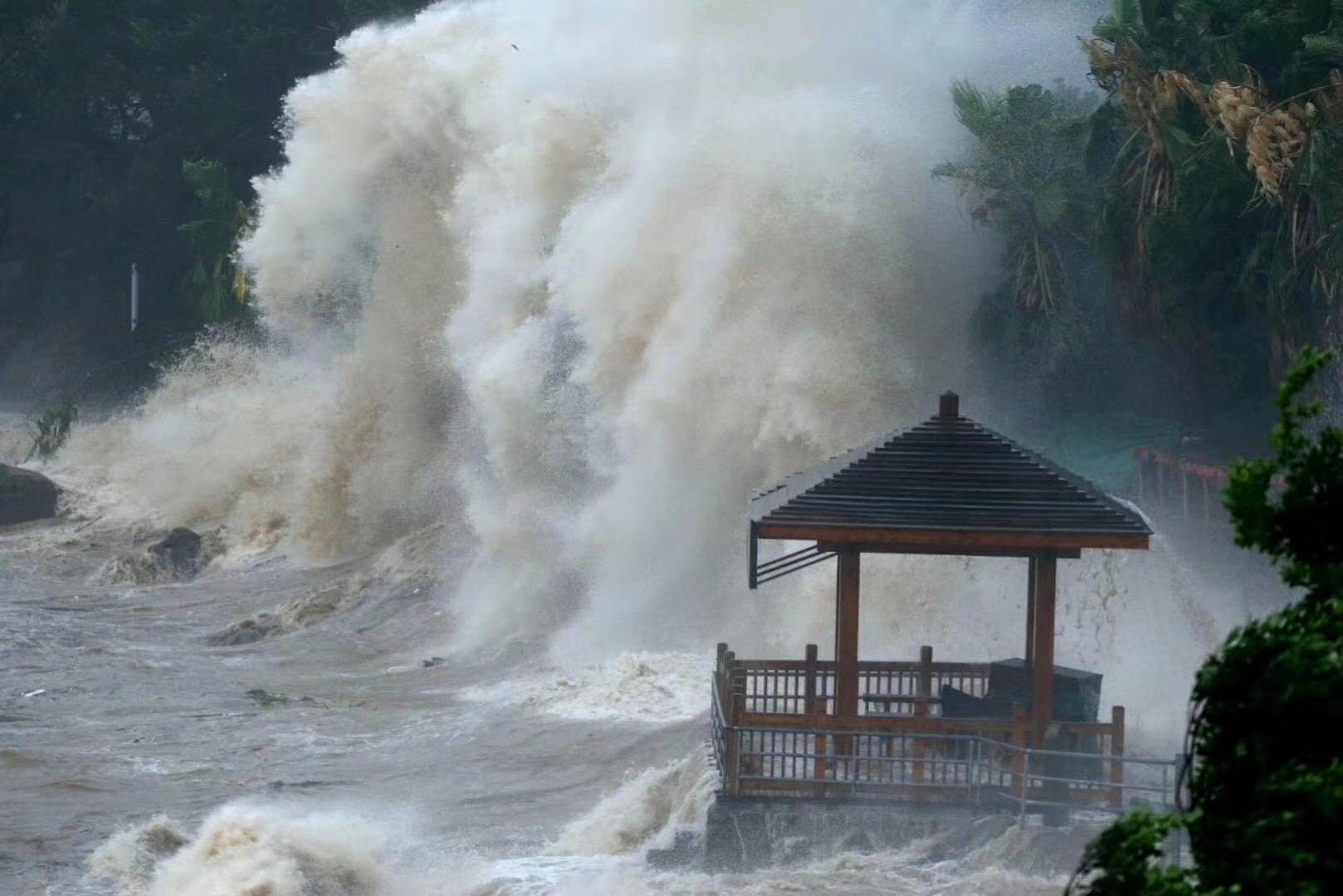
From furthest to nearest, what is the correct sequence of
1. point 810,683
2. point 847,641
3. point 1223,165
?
point 1223,165, point 810,683, point 847,641

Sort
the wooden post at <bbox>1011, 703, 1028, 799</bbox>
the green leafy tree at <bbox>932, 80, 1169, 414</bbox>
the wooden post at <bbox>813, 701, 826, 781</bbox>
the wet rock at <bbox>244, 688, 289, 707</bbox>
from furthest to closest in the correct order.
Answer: the green leafy tree at <bbox>932, 80, 1169, 414</bbox>, the wet rock at <bbox>244, 688, 289, 707</bbox>, the wooden post at <bbox>813, 701, 826, 781</bbox>, the wooden post at <bbox>1011, 703, 1028, 799</bbox>

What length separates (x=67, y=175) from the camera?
51281mm

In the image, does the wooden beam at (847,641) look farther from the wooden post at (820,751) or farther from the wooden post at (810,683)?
the wooden post at (810,683)

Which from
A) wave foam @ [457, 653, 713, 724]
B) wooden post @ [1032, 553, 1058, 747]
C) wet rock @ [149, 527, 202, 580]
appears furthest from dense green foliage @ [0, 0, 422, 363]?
wooden post @ [1032, 553, 1058, 747]

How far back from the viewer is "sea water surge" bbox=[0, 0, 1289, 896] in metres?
12.9

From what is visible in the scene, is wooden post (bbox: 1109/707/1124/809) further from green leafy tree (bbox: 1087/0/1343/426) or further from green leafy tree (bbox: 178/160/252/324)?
green leafy tree (bbox: 178/160/252/324)

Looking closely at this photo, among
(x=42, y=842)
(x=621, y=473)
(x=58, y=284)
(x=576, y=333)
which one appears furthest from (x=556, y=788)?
(x=58, y=284)

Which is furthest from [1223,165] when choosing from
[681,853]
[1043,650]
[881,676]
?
[681,853]

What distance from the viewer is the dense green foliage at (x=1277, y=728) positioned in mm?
3973

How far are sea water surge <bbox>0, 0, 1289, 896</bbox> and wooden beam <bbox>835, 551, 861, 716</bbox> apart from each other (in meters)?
0.86

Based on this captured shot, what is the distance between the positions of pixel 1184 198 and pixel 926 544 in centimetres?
1006

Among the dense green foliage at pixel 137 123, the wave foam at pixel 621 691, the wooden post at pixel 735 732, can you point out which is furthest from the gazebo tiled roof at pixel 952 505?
the dense green foliage at pixel 137 123

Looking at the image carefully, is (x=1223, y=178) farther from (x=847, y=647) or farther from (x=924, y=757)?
(x=924, y=757)

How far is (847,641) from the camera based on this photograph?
10.8m
